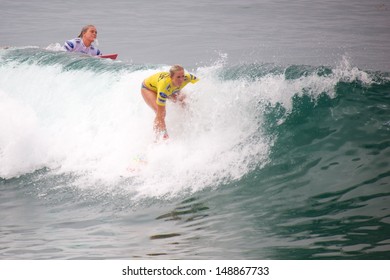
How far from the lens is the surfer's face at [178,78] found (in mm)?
6999

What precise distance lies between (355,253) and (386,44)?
13.9 m

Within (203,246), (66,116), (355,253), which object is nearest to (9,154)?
(66,116)

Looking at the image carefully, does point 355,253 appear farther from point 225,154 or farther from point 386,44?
point 386,44

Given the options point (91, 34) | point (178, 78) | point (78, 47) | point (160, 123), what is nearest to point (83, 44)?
point (78, 47)

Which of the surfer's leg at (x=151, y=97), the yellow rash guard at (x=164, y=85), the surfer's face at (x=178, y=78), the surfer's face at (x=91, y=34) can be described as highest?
the surfer's face at (x=91, y=34)

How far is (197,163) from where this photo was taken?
7211mm

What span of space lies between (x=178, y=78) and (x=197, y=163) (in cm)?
116

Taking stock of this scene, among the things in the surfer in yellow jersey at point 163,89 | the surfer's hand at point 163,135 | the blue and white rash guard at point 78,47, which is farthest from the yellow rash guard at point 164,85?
the blue and white rash guard at point 78,47

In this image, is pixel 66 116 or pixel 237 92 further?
pixel 66 116

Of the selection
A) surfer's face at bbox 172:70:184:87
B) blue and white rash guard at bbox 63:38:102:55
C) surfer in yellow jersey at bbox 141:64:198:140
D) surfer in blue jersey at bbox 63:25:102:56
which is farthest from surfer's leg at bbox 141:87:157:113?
blue and white rash guard at bbox 63:38:102:55

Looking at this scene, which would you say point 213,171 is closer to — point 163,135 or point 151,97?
point 163,135

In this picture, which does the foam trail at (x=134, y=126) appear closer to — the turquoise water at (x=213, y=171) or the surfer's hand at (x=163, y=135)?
the turquoise water at (x=213, y=171)

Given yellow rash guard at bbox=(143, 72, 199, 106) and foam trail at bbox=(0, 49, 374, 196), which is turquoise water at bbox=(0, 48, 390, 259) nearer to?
foam trail at bbox=(0, 49, 374, 196)

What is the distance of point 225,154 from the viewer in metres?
7.29
